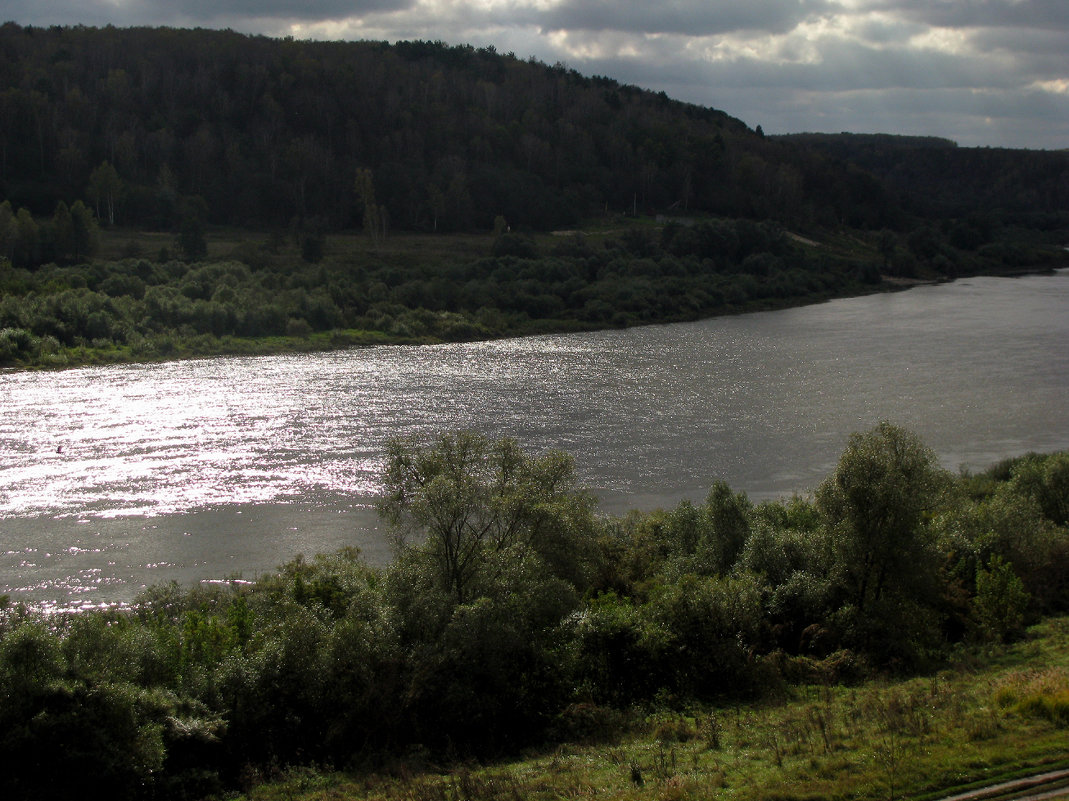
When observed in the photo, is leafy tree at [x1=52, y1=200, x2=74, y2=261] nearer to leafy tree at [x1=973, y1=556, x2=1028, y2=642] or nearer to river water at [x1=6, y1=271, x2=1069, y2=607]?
river water at [x1=6, y1=271, x2=1069, y2=607]

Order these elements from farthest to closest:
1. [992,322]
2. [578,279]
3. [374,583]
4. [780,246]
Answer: [780,246], [578,279], [992,322], [374,583]

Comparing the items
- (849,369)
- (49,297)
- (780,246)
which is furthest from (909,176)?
(49,297)

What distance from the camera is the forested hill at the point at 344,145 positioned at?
8350 cm

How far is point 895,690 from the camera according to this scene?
13.4m

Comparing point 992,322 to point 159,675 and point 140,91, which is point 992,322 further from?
point 140,91

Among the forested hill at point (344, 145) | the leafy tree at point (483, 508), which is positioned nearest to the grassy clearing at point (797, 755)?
the leafy tree at point (483, 508)

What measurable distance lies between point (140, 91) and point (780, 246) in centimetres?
6036

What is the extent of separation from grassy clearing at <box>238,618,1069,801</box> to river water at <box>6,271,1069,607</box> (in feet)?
30.3

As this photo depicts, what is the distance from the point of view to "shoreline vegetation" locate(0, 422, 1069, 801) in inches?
436

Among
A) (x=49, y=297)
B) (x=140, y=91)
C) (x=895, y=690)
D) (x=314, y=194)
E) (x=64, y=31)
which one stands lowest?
(x=895, y=690)

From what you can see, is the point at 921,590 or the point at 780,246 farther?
the point at 780,246

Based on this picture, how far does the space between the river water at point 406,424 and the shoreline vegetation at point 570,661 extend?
4.65 metres

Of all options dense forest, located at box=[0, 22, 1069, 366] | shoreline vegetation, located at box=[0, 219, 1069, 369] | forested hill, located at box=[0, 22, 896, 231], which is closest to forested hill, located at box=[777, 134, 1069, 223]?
dense forest, located at box=[0, 22, 1069, 366]

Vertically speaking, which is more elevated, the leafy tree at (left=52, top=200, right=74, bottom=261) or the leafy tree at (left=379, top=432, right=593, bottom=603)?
the leafy tree at (left=52, top=200, right=74, bottom=261)
